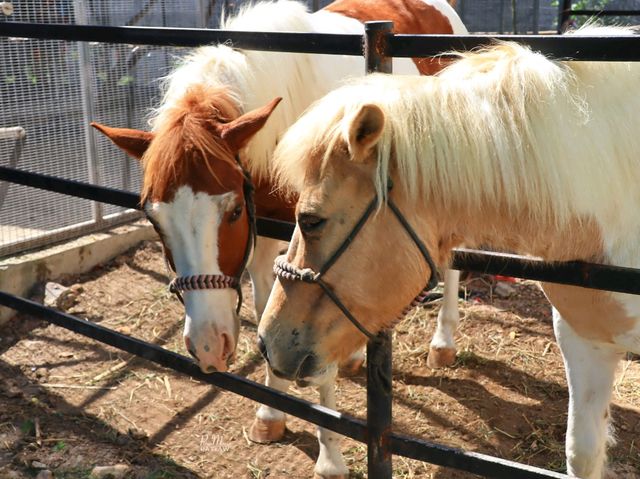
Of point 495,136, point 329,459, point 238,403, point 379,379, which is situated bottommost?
point 238,403

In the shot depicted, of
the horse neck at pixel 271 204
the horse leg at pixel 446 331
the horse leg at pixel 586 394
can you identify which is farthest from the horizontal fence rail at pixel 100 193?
the horse leg at pixel 446 331

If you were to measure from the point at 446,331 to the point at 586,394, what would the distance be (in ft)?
4.91

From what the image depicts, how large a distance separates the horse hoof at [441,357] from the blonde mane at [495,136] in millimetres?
2079

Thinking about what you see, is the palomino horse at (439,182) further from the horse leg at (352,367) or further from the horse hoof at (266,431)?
the horse leg at (352,367)

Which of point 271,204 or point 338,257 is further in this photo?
point 271,204

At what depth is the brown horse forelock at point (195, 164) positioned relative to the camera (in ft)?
7.04

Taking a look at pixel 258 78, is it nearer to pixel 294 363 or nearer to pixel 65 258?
pixel 294 363

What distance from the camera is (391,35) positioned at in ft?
5.43

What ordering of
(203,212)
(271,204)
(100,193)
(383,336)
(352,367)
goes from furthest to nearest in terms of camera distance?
(352,367) < (271,204) < (100,193) < (203,212) < (383,336)

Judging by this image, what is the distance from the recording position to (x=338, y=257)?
1509 millimetres

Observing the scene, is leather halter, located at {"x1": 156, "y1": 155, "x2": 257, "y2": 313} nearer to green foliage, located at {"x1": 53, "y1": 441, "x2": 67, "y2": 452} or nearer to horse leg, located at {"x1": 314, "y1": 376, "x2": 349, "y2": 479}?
horse leg, located at {"x1": 314, "y1": 376, "x2": 349, "y2": 479}

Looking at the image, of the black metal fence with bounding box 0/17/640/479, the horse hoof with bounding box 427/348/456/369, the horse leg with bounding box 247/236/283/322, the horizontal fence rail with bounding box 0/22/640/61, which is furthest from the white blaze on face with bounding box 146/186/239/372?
the horse hoof with bounding box 427/348/456/369

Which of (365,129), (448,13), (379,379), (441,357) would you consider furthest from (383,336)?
(448,13)

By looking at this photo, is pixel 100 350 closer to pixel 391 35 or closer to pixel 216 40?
pixel 216 40
